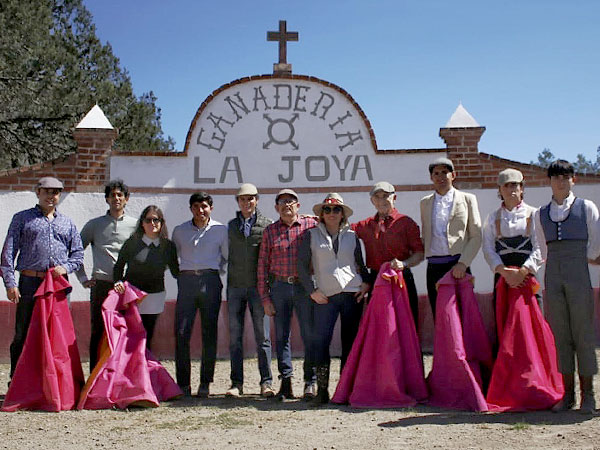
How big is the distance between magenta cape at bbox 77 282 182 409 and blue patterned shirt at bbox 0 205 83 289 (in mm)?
543

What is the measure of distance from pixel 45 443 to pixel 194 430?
2.97 feet

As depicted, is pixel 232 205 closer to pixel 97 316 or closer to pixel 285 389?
pixel 97 316

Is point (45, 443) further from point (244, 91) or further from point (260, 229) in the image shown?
point (244, 91)

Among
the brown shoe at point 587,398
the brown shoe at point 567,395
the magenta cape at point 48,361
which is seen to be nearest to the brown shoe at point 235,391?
the magenta cape at point 48,361

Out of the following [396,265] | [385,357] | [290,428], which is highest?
[396,265]

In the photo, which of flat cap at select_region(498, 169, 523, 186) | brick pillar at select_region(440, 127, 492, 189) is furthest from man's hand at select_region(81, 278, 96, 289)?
brick pillar at select_region(440, 127, 492, 189)

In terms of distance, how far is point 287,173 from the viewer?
816cm

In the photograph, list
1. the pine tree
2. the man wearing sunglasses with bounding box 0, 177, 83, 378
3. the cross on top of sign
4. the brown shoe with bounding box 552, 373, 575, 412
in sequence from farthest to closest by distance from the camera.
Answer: the pine tree, the cross on top of sign, the man wearing sunglasses with bounding box 0, 177, 83, 378, the brown shoe with bounding box 552, 373, 575, 412

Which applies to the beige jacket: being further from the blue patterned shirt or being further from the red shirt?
the blue patterned shirt

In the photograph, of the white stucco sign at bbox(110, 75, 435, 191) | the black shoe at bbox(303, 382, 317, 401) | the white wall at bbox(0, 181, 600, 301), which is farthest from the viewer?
the white stucco sign at bbox(110, 75, 435, 191)

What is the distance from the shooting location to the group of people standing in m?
4.50

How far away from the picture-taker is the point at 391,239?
5.00 meters

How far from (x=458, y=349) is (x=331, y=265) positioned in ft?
3.69

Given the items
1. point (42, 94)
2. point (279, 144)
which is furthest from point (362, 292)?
point (42, 94)
